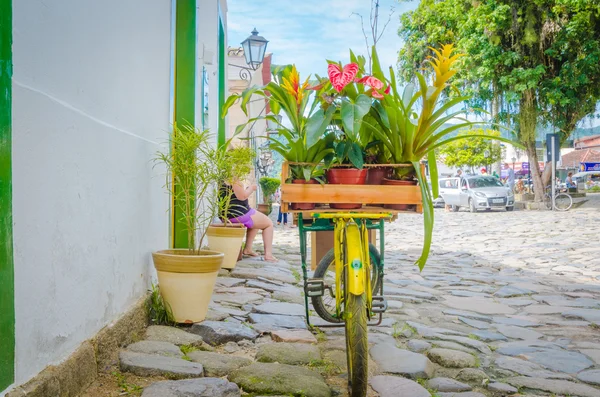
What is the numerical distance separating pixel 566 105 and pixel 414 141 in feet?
68.0

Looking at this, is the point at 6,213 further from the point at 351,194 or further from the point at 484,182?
the point at 484,182

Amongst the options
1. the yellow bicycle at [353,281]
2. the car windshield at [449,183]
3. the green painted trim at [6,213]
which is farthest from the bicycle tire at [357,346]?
the car windshield at [449,183]

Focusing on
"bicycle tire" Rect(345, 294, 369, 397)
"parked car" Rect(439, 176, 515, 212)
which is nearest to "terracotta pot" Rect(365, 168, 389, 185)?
"bicycle tire" Rect(345, 294, 369, 397)

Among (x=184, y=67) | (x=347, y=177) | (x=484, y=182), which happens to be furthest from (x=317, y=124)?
(x=484, y=182)

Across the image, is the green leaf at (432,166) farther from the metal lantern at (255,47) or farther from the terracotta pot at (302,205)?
the metal lantern at (255,47)

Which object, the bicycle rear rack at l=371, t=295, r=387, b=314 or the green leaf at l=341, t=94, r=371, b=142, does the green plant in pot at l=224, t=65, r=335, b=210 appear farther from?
the bicycle rear rack at l=371, t=295, r=387, b=314

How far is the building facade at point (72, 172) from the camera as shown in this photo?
6.52 feet

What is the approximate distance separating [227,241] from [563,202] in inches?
684

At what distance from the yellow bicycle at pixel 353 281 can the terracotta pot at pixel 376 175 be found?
7.5 inches

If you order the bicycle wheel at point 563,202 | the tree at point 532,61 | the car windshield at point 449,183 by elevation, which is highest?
the tree at point 532,61

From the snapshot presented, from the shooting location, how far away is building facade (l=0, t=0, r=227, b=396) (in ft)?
6.52

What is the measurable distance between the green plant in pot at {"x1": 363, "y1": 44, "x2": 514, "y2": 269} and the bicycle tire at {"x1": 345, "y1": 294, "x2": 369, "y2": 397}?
0.48 metres

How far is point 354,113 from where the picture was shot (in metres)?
2.91

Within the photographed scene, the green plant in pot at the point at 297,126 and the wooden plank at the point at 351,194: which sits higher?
the green plant in pot at the point at 297,126
